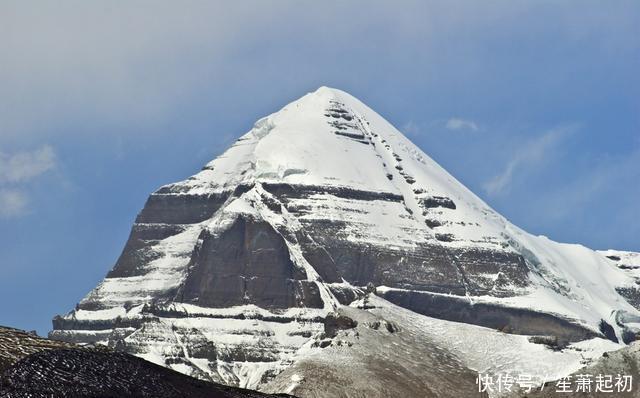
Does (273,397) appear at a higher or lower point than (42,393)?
higher

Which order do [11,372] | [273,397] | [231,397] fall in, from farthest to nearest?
1. [273,397]
2. [231,397]
3. [11,372]

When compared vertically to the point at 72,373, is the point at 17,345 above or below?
above

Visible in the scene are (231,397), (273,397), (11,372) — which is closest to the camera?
(11,372)

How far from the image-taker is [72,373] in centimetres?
4431

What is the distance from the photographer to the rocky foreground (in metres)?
43.8

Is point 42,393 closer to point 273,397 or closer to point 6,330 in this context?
point 6,330

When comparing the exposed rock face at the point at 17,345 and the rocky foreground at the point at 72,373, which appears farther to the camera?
the exposed rock face at the point at 17,345

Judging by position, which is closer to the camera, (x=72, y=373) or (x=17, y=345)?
(x=72, y=373)

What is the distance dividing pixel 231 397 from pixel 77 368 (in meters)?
5.27

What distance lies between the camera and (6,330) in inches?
1793

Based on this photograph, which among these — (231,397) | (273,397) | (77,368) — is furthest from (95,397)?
(273,397)

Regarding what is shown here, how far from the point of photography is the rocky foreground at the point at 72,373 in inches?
1722

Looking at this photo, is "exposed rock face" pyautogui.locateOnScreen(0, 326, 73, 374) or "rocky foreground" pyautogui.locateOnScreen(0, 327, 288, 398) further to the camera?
"exposed rock face" pyautogui.locateOnScreen(0, 326, 73, 374)

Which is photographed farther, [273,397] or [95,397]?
[273,397]
